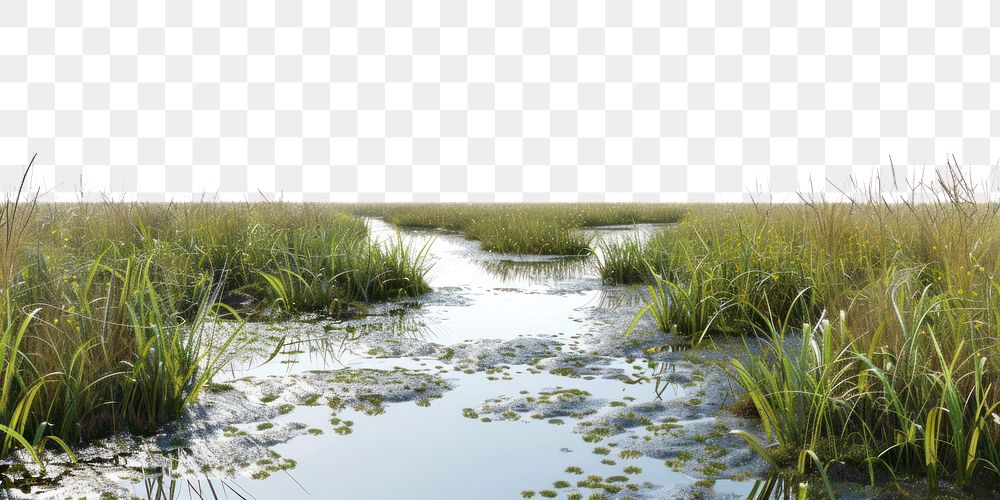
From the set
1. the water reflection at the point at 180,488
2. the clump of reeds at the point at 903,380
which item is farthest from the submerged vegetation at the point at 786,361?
the water reflection at the point at 180,488

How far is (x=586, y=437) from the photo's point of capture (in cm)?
360

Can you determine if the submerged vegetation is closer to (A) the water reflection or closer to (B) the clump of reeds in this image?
(B) the clump of reeds

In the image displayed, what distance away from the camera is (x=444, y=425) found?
3818mm

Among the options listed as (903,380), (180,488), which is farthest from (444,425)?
(903,380)

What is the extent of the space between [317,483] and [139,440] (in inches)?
45.8

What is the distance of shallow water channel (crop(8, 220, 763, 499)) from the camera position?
3.01 metres

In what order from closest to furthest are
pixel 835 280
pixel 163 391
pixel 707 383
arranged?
pixel 163 391 → pixel 707 383 → pixel 835 280

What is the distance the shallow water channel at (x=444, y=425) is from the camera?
301 cm

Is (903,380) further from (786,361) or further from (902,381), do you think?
(786,361)

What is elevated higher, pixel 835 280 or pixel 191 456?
pixel 835 280

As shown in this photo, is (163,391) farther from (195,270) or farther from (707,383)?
(195,270)

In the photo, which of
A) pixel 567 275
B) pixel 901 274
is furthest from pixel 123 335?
pixel 567 275

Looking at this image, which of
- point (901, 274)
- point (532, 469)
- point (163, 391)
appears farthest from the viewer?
point (901, 274)

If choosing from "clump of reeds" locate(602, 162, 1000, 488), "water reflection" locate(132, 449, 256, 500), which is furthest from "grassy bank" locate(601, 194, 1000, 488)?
→ "water reflection" locate(132, 449, 256, 500)
